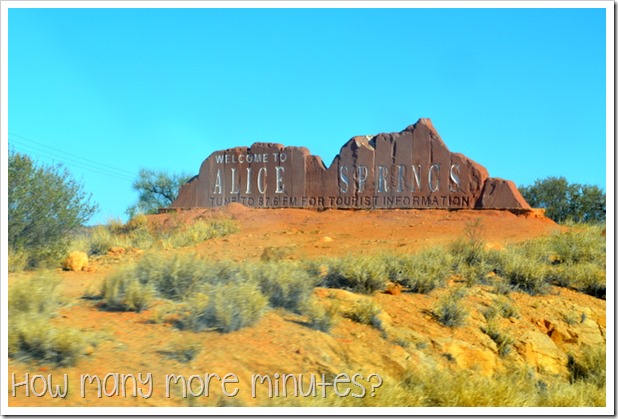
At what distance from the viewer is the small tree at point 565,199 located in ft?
120

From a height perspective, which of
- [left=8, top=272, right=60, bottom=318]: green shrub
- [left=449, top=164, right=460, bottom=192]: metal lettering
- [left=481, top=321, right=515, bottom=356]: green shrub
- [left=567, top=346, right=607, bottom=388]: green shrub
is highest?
[left=449, top=164, right=460, bottom=192]: metal lettering

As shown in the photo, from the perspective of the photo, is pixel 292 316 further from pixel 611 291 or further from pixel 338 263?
pixel 611 291

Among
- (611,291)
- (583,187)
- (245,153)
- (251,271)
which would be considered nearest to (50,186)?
(251,271)

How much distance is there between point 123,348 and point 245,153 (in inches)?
934

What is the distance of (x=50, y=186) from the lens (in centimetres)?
1497

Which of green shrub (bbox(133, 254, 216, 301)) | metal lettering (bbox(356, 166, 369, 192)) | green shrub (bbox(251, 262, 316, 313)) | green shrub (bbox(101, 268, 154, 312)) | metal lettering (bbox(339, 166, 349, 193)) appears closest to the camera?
green shrub (bbox(101, 268, 154, 312))

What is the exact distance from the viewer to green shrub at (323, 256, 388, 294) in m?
11.4

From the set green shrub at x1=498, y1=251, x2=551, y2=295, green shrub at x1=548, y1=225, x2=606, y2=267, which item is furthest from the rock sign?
green shrub at x1=498, y1=251, x2=551, y2=295

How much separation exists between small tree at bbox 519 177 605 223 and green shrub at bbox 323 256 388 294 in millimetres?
27049

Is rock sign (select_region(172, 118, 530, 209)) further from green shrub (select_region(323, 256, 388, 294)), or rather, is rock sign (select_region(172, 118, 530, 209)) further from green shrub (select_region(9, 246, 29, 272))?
green shrub (select_region(9, 246, 29, 272))

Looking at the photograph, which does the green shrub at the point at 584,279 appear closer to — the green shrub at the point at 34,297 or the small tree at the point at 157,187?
the green shrub at the point at 34,297

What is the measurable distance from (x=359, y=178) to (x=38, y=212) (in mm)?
16129

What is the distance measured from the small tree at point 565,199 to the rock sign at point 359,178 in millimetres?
11543

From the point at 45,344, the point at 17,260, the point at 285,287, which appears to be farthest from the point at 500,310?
the point at 17,260
